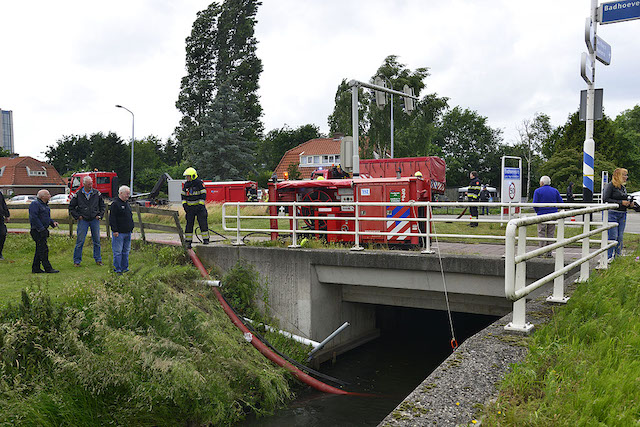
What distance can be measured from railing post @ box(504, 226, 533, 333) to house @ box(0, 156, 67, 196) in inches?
2923

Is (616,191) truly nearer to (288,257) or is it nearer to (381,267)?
(381,267)

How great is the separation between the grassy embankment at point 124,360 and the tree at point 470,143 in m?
64.5

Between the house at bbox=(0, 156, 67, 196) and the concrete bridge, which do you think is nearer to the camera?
the concrete bridge

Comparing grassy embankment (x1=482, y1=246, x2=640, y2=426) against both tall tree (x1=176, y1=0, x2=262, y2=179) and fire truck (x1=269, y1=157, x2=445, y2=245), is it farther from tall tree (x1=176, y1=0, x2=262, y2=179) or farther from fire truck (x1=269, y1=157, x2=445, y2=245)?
tall tree (x1=176, y1=0, x2=262, y2=179)

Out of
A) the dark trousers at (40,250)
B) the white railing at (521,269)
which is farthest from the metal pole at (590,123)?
the dark trousers at (40,250)

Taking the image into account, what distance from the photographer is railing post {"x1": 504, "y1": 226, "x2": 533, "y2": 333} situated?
15.0ft

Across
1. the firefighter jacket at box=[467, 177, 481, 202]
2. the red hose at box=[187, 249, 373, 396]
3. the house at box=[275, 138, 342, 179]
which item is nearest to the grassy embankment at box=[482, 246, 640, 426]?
the red hose at box=[187, 249, 373, 396]

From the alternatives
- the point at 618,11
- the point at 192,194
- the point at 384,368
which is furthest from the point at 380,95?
the point at 384,368

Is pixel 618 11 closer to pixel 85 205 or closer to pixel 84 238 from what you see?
pixel 85 205

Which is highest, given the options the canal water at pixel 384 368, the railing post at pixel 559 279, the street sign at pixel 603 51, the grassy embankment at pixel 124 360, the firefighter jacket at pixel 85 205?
→ the street sign at pixel 603 51

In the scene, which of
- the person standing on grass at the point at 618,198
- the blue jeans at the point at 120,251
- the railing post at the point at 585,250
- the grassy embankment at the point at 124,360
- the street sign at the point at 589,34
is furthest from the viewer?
the street sign at the point at 589,34

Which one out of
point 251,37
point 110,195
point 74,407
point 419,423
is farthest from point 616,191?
point 251,37

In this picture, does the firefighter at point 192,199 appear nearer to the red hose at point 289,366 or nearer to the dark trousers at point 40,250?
the dark trousers at point 40,250

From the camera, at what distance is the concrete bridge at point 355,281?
366 inches
